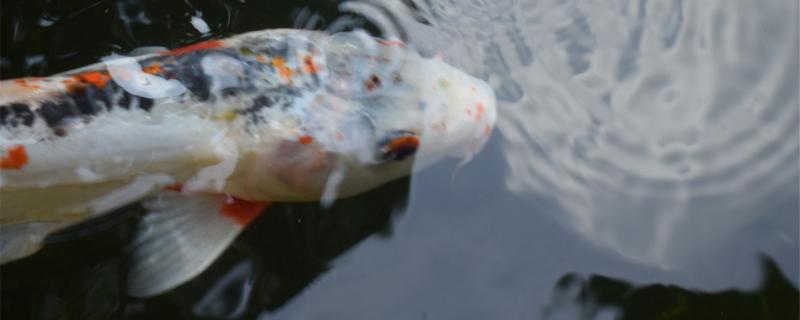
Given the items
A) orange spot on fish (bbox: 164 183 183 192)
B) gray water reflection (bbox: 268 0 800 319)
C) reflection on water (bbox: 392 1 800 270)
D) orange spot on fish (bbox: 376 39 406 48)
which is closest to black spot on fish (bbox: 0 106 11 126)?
orange spot on fish (bbox: 164 183 183 192)

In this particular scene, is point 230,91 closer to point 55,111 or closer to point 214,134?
point 214,134

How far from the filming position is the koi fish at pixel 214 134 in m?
2.53

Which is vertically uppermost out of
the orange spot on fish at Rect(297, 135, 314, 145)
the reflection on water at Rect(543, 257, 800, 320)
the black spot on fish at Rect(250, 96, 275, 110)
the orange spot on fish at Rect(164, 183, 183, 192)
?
the black spot on fish at Rect(250, 96, 275, 110)

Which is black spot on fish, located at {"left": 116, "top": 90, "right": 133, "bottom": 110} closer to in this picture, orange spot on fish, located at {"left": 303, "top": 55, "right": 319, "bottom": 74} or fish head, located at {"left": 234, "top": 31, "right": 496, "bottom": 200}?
fish head, located at {"left": 234, "top": 31, "right": 496, "bottom": 200}

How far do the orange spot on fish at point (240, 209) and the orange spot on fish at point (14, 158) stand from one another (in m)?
0.69

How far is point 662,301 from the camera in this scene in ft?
9.53

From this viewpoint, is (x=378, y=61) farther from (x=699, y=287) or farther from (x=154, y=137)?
(x=699, y=287)

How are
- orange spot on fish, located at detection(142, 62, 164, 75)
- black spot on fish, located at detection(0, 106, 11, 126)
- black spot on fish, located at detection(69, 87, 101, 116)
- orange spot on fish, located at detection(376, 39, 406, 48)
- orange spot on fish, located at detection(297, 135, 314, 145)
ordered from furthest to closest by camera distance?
orange spot on fish, located at detection(376, 39, 406, 48), orange spot on fish, located at detection(297, 135, 314, 145), orange spot on fish, located at detection(142, 62, 164, 75), black spot on fish, located at detection(69, 87, 101, 116), black spot on fish, located at detection(0, 106, 11, 126)

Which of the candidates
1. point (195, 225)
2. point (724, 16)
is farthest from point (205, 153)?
point (724, 16)

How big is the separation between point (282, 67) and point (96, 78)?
1.88 feet

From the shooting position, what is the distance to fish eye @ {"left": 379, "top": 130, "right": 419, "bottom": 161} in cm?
282

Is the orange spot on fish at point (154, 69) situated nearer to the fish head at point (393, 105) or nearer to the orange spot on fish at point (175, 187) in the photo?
the orange spot on fish at point (175, 187)

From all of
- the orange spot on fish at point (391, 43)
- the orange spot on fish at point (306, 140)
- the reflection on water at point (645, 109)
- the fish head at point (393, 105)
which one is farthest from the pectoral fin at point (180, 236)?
the reflection on water at point (645, 109)

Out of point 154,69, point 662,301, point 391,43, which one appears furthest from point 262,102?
point 662,301
